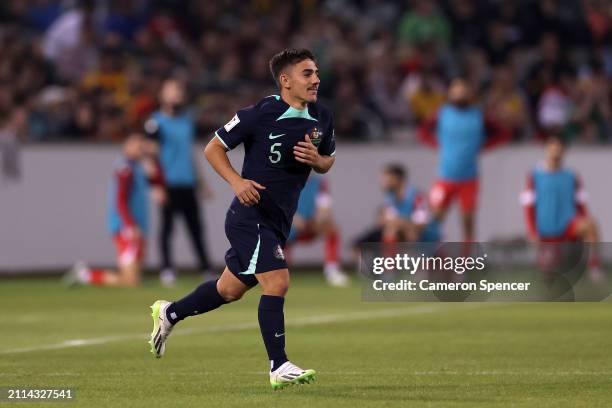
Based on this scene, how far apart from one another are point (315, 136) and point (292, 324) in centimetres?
485

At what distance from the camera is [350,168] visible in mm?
22406

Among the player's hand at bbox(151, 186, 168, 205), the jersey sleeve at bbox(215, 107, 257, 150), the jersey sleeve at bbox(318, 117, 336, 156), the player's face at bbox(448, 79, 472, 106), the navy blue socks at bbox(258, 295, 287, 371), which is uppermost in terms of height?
the player's face at bbox(448, 79, 472, 106)

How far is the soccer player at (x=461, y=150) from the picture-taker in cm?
2020

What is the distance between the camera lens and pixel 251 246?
31.4 feet

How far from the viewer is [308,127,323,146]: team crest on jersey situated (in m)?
9.72

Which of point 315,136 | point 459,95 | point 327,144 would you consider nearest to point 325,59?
point 459,95

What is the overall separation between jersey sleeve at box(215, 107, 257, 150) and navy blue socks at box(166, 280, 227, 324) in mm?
946

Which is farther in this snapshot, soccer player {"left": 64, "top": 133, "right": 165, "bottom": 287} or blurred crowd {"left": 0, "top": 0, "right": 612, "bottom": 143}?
blurred crowd {"left": 0, "top": 0, "right": 612, "bottom": 143}

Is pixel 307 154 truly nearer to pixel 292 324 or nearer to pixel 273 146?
pixel 273 146

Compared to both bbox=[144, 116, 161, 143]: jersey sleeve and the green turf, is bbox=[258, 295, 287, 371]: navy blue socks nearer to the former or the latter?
the green turf

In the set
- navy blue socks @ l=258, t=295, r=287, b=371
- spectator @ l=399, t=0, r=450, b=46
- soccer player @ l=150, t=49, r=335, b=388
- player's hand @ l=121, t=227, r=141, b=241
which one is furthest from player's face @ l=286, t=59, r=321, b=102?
spectator @ l=399, t=0, r=450, b=46

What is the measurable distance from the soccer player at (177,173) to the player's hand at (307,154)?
992 cm

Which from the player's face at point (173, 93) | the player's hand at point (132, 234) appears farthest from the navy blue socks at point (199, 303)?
the player's face at point (173, 93)

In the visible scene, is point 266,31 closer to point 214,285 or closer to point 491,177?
point 491,177
